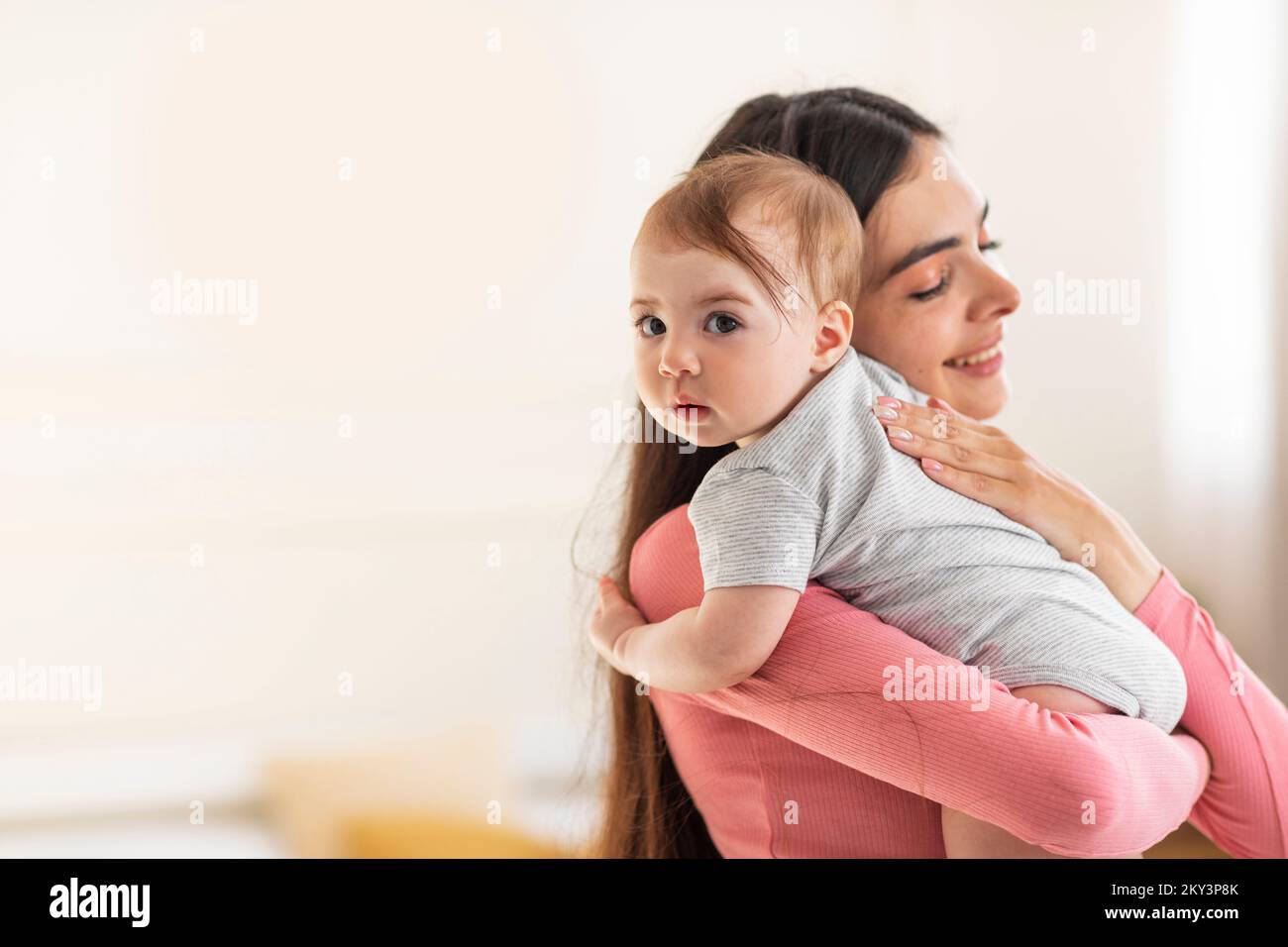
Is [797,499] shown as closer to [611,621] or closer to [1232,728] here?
[611,621]

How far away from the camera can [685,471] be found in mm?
1152

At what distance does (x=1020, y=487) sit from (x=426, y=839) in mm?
1180

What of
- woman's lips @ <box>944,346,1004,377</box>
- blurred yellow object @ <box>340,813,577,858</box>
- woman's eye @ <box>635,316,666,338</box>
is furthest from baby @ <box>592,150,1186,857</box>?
blurred yellow object @ <box>340,813,577,858</box>

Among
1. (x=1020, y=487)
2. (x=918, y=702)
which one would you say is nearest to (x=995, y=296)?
(x=1020, y=487)

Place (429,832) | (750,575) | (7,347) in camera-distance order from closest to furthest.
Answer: (750,575)
(429,832)
(7,347)

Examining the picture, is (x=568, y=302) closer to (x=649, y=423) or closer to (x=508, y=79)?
(x=508, y=79)

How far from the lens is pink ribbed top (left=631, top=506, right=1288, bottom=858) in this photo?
0.86 m

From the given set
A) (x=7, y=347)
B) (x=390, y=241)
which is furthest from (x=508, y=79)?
(x=7, y=347)

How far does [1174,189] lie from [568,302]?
138 centimetres

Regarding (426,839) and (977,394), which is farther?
(426,839)

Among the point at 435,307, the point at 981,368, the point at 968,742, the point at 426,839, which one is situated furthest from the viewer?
the point at 435,307

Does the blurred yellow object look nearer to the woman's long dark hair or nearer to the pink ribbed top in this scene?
the woman's long dark hair

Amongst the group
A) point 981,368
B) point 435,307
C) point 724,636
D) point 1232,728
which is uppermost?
point 435,307

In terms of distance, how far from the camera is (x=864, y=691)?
0.89 meters
